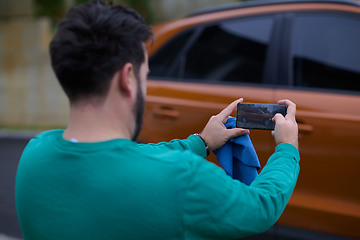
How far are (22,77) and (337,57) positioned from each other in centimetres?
870

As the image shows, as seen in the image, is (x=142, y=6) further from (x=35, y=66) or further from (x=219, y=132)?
(x=219, y=132)

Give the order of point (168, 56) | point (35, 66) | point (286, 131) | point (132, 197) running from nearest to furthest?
point (132, 197) → point (286, 131) → point (168, 56) → point (35, 66)

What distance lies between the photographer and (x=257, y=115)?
5.16 ft

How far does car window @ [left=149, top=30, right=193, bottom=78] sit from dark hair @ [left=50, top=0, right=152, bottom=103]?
226 centimetres

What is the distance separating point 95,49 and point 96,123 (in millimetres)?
187

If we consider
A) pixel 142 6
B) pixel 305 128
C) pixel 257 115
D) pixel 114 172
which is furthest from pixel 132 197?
pixel 142 6

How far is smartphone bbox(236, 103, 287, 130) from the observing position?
1518 millimetres

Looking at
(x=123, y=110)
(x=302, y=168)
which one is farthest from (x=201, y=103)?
(x=123, y=110)

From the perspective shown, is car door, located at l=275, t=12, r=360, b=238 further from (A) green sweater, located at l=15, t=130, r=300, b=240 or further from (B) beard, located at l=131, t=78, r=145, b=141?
(B) beard, located at l=131, t=78, r=145, b=141

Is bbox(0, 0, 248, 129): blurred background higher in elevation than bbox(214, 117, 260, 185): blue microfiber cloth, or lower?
lower

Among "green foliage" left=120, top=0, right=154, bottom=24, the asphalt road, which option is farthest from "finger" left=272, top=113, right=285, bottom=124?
"green foliage" left=120, top=0, right=154, bottom=24

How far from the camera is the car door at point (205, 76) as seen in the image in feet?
9.93

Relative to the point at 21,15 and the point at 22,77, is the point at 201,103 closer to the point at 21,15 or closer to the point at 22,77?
the point at 22,77

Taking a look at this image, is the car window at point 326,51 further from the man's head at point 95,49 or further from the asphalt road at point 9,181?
the asphalt road at point 9,181
